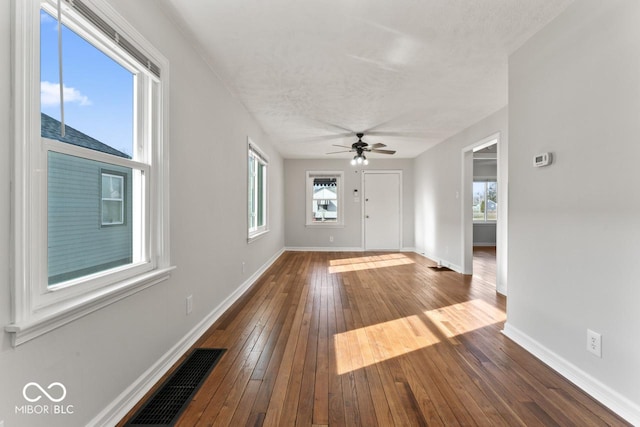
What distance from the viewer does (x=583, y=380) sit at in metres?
1.79

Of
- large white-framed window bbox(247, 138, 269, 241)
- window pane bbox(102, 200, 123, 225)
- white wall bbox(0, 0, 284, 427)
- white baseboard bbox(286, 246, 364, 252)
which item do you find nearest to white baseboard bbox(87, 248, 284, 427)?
white wall bbox(0, 0, 284, 427)

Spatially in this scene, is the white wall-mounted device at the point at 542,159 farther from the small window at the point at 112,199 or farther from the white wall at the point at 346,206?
the white wall at the point at 346,206

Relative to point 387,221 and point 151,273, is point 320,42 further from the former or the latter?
point 387,221

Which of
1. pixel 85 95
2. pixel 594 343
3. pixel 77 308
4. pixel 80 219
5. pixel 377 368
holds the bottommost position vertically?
pixel 377 368

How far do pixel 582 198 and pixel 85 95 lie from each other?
285 cm

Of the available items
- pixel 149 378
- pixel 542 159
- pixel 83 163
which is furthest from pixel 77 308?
pixel 542 159

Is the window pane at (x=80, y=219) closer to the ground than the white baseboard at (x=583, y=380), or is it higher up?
higher up

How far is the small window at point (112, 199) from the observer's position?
59.4 inches

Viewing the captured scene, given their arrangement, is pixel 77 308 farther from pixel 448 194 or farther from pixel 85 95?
pixel 448 194

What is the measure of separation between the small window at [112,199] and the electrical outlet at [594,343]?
284cm

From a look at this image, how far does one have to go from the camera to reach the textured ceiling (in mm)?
1962

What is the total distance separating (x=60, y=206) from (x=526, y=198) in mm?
2992

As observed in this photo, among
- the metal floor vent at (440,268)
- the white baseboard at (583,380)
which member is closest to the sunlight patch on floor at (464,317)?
the white baseboard at (583,380)

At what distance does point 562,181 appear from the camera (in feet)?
6.50
